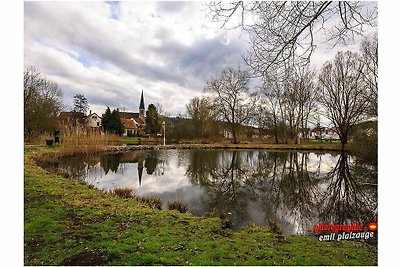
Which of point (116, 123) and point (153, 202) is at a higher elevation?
point (116, 123)

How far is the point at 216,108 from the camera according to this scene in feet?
121

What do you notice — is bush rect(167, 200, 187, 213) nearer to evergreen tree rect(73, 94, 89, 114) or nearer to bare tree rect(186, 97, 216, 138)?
bare tree rect(186, 97, 216, 138)

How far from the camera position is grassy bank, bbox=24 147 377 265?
354 centimetres

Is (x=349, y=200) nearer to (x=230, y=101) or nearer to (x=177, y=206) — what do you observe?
(x=177, y=206)

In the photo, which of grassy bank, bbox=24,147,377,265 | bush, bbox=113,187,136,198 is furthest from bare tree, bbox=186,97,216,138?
grassy bank, bbox=24,147,377,265

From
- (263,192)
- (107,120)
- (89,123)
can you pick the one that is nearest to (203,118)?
(107,120)

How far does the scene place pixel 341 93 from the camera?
26141 millimetres

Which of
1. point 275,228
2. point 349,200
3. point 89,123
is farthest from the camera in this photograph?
point 89,123

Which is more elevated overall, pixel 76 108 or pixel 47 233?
pixel 76 108

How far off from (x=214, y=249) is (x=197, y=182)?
728 cm

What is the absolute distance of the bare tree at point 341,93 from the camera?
23013mm

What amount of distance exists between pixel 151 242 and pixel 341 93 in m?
28.0

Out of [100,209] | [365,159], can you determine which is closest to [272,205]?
[100,209]

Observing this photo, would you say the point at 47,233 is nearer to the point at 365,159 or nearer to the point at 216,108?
the point at 365,159
